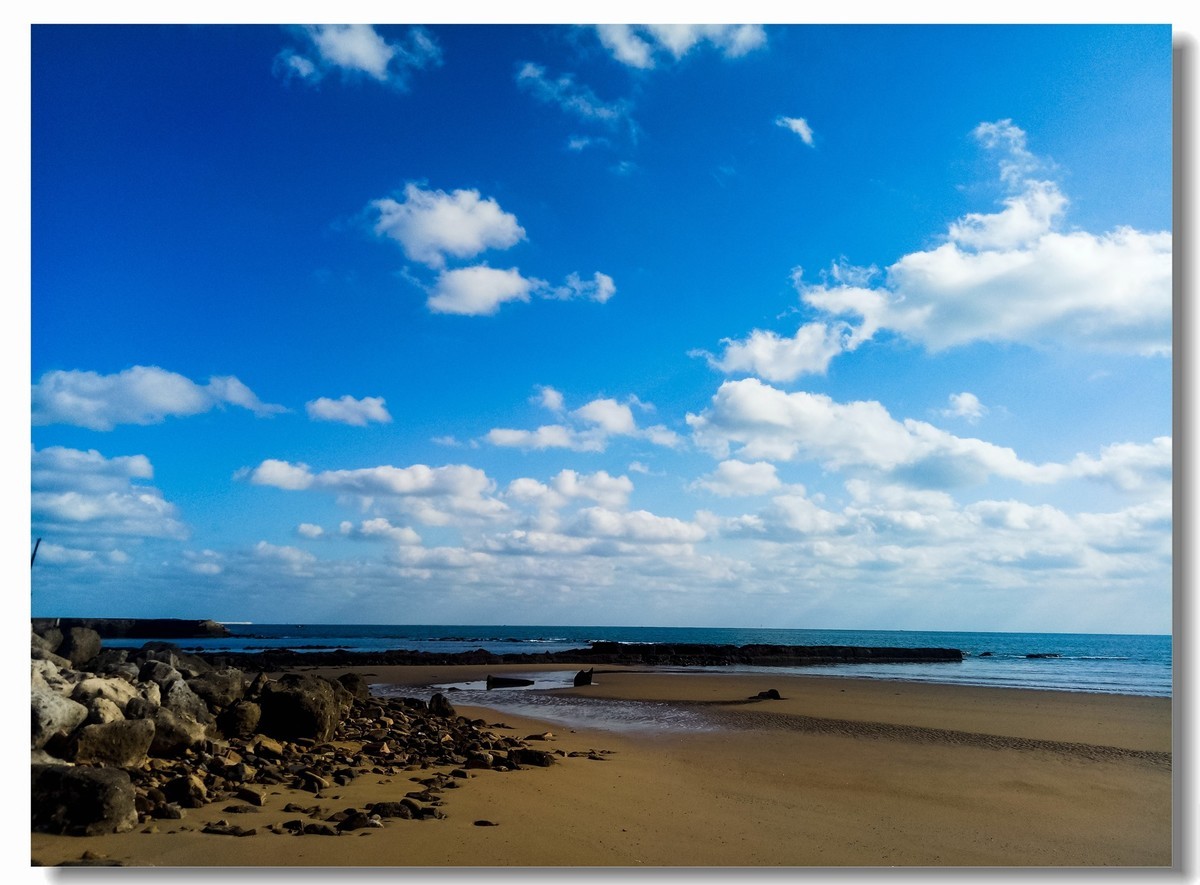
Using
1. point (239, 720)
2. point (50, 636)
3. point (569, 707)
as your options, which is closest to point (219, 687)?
point (239, 720)

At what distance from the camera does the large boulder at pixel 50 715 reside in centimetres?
659

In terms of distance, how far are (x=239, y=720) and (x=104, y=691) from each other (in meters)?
2.31

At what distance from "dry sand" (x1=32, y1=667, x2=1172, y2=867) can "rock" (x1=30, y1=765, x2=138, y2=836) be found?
0.10 meters

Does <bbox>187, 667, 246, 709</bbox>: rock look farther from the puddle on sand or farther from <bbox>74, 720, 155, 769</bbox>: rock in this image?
the puddle on sand

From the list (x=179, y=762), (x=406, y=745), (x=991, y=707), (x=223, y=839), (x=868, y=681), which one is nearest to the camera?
(x=223, y=839)

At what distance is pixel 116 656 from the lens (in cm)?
1249

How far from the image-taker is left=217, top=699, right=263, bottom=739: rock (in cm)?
988

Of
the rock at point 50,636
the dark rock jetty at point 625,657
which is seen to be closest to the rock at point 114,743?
the rock at point 50,636

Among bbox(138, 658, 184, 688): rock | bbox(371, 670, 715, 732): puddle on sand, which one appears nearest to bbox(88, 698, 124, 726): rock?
bbox(138, 658, 184, 688): rock

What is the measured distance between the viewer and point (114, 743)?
22.9ft

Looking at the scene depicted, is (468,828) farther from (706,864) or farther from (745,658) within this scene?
(745,658)
